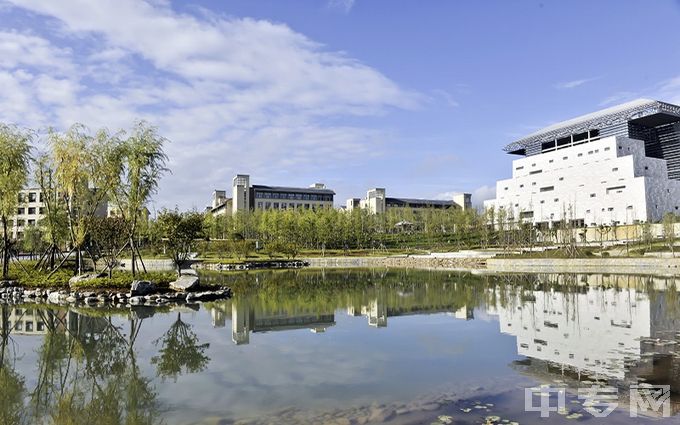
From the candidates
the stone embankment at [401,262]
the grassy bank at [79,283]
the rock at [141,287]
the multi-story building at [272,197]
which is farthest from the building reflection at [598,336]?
the multi-story building at [272,197]

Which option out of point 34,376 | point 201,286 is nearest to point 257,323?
point 34,376

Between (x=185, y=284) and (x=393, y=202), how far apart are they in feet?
342

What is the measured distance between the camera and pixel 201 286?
71.8 feet

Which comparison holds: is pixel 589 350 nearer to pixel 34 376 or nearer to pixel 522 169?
pixel 34 376

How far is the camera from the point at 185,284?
2125cm

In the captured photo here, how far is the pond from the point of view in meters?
6.75

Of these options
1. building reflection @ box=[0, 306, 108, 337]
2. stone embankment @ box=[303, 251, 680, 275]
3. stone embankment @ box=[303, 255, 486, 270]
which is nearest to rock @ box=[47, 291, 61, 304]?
building reflection @ box=[0, 306, 108, 337]

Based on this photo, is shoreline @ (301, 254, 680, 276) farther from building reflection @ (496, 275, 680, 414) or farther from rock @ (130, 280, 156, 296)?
rock @ (130, 280, 156, 296)

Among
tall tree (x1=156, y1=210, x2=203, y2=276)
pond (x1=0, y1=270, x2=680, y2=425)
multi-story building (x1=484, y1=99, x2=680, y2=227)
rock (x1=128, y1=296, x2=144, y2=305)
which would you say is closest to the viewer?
pond (x1=0, y1=270, x2=680, y2=425)

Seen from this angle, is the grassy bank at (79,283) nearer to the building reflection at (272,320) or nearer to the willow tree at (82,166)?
the willow tree at (82,166)

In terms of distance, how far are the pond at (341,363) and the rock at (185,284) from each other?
325cm

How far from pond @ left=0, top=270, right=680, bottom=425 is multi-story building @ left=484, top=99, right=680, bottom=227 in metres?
54.9

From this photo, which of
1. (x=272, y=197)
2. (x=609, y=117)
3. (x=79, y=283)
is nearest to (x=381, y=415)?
(x=79, y=283)

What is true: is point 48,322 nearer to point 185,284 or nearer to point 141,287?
point 141,287
